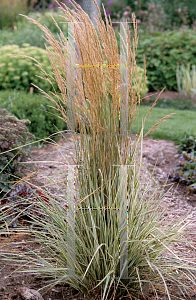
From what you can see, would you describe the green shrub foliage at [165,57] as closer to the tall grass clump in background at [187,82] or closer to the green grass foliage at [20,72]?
→ the tall grass clump in background at [187,82]

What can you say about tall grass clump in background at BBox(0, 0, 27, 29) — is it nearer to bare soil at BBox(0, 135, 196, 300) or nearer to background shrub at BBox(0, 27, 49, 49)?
background shrub at BBox(0, 27, 49, 49)

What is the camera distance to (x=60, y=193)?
3764 mm

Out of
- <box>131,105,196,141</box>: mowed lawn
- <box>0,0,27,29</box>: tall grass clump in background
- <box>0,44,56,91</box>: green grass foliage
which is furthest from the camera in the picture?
<box>0,0,27,29</box>: tall grass clump in background

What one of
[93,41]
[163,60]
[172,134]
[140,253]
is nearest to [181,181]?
[172,134]

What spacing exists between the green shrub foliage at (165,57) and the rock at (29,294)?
833cm

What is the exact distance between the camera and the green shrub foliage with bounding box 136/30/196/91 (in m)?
9.91

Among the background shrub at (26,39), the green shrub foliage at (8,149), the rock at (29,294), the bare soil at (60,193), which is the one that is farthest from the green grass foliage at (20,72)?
the rock at (29,294)

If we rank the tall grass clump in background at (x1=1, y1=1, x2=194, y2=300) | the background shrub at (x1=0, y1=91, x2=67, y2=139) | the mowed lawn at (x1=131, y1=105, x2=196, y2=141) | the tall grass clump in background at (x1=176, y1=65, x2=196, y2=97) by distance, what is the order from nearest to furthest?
the tall grass clump in background at (x1=1, y1=1, x2=194, y2=300) < the background shrub at (x1=0, y1=91, x2=67, y2=139) < the mowed lawn at (x1=131, y1=105, x2=196, y2=141) < the tall grass clump in background at (x1=176, y1=65, x2=196, y2=97)

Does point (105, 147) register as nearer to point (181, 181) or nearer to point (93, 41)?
point (93, 41)

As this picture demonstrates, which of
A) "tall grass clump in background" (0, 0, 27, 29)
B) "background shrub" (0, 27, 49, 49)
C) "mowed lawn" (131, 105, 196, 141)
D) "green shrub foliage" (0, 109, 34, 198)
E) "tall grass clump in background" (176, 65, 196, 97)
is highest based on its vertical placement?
"tall grass clump in background" (0, 0, 27, 29)

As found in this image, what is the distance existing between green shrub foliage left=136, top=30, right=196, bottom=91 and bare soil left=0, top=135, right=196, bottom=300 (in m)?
4.57

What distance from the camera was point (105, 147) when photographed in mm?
2002

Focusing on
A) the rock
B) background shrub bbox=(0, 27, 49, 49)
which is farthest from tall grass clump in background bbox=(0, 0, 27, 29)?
the rock

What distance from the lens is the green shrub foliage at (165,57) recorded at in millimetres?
9906
